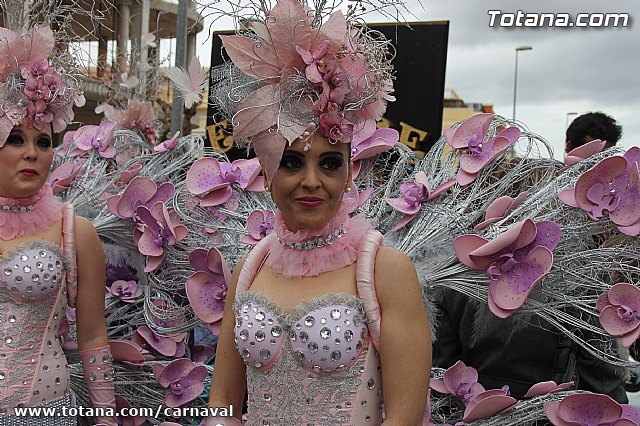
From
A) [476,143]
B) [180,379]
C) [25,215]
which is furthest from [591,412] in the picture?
[25,215]

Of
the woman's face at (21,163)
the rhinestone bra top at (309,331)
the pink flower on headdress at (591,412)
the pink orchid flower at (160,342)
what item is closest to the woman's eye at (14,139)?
the woman's face at (21,163)

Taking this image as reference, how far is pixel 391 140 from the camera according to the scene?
8.28 feet

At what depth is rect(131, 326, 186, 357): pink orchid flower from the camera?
2.71m

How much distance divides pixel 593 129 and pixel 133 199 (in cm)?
204

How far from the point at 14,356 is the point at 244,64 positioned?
1.21 meters

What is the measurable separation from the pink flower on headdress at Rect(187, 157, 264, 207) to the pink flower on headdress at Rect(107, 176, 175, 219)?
0.11 metres

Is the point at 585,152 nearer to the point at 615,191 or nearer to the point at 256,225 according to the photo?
the point at 615,191

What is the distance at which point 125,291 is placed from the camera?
2799 millimetres

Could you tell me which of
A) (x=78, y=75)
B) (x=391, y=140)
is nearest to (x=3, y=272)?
(x=78, y=75)

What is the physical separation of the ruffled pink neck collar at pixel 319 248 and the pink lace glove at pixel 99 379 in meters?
0.87

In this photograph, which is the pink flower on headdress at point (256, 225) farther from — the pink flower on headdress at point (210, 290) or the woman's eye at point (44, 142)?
the woman's eye at point (44, 142)

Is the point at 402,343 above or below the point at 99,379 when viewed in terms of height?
above

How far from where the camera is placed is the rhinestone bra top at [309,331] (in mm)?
1628

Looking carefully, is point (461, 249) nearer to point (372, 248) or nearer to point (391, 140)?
point (372, 248)
